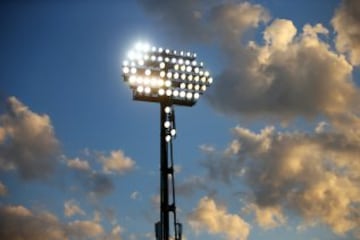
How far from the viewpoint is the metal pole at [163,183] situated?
1474 inches

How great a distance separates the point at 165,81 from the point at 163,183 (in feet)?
20.3

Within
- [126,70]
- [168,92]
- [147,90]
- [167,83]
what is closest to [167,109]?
[168,92]

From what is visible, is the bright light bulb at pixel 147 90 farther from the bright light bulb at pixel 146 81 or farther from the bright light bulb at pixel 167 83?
the bright light bulb at pixel 167 83

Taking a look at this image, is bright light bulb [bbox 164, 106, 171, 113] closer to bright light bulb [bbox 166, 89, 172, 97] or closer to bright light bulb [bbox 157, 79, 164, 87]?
bright light bulb [bbox 166, 89, 172, 97]

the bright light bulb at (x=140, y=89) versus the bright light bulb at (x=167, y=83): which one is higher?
the bright light bulb at (x=167, y=83)

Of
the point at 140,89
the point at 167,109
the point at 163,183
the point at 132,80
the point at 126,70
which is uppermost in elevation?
the point at 126,70

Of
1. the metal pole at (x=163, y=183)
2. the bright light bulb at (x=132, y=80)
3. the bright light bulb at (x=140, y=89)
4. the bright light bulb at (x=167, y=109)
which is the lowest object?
the metal pole at (x=163, y=183)

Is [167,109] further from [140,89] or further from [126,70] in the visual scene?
[126,70]

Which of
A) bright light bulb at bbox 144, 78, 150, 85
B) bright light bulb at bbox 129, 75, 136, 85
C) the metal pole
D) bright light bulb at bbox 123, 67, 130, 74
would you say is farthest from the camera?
bright light bulb at bbox 144, 78, 150, 85

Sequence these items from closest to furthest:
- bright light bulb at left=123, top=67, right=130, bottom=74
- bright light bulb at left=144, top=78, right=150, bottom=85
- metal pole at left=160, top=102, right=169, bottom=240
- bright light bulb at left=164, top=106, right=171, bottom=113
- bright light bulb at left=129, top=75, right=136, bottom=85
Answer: metal pole at left=160, top=102, right=169, bottom=240 → bright light bulb at left=129, top=75, right=136, bottom=85 → bright light bulb at left=123, top=67, right=130, bottom=74 → bright light bulb at left=144, top=78, right=150, bottom=85 → bright light bulb at left=164, top=106, right=171, bottom=113

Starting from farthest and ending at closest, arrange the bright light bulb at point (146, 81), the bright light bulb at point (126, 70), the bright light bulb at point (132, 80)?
1. the bright light bulb at point (146, 81)
2. the bright light bulb at point (126, 70)
3. the bright light bulb at point (132, 80)

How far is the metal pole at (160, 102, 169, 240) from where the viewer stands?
37.4 meters

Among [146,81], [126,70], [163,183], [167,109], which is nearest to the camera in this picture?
[163,183]

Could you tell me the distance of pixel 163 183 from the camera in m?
38.9
